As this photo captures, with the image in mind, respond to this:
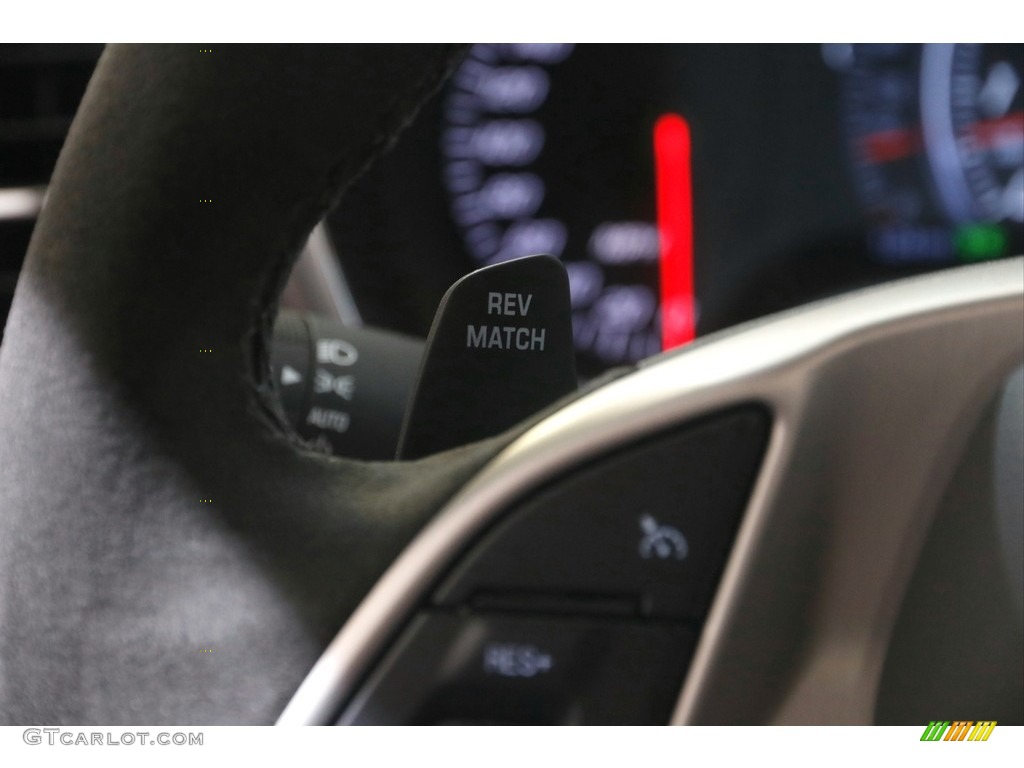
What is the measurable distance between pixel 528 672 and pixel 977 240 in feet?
1.26

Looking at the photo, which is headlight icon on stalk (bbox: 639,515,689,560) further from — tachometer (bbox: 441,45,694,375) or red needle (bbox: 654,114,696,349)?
red needle (bbox: 654,114,696,349)

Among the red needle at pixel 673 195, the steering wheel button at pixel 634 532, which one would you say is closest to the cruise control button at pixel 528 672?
the steering wheel button at pixel 634 532

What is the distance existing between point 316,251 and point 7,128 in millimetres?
193

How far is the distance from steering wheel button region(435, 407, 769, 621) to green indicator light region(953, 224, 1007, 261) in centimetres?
23

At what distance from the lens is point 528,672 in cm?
32

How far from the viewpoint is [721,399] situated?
0.31 m

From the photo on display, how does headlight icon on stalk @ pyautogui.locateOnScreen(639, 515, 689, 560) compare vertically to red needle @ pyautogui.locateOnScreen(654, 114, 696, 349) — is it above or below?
below

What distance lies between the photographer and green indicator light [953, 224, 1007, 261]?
0.51 m

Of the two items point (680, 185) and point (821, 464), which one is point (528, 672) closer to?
point (821, 464)

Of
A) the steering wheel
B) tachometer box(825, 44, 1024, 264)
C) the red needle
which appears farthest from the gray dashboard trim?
the red needle

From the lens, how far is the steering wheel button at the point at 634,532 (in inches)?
12.4

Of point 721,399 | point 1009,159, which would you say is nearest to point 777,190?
point 1009,159
